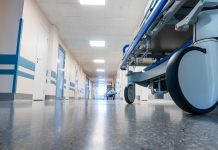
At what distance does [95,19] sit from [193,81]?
603 centimetres

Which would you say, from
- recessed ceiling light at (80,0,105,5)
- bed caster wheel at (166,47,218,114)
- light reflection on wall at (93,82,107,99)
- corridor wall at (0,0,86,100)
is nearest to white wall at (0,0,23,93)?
corridor wall at (0,0,86,100)

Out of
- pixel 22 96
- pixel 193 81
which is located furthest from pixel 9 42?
pixel 193 81

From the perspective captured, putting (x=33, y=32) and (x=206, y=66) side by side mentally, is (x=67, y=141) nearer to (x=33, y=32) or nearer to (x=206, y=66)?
(x=206, y=66)

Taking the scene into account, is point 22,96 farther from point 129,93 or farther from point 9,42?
point 129,93

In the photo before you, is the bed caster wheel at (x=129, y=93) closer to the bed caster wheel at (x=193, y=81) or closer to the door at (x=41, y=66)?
the bed caster wheel at (x=193, y=81)

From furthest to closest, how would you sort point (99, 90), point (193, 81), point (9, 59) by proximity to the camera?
point (99, 90), point (9, 59), point (193, 81)

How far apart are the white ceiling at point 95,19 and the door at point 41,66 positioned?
31.2 inches

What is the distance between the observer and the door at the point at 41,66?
232 inches

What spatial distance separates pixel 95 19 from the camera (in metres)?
6.59

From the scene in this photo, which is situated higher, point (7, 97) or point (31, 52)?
point (31, 52)

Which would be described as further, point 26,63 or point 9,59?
point 26,63

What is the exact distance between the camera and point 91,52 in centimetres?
1118

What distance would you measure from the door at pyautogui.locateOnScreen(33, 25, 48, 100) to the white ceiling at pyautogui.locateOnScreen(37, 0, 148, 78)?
0.79 meters

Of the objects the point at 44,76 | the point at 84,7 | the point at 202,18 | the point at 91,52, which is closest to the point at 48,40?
the point at 44,76
